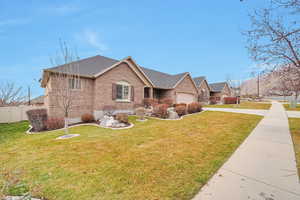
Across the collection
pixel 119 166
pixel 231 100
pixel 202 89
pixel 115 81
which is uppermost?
pixel 202 89

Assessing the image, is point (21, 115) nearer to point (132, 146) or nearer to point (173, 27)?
point (132, 146)

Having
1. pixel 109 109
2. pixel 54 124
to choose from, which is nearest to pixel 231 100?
pixel 109 109

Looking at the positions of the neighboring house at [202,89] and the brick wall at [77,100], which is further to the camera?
the neighboring house at [202,89]

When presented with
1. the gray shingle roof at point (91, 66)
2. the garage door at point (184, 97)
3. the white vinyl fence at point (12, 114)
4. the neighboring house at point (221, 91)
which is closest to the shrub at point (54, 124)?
the gray shingle roof at point (91, 66)

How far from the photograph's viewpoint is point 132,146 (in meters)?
5.00

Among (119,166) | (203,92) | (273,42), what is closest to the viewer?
(119,166)

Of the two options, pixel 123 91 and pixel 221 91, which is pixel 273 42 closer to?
pixel 123 91

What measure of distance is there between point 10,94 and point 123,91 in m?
14.8

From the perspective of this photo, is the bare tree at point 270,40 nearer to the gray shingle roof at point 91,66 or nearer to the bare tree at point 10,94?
the gray shingle roof at point 91,66

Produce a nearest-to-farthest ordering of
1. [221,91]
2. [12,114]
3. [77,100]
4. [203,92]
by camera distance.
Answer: [77,100] → [12,114] → [203,92] → [221,91]

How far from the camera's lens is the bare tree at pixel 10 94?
15141 millimetres

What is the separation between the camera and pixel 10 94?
15578mm

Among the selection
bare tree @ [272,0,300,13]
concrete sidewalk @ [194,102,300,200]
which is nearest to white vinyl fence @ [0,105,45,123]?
concrete sidewalk @ [194,102,300,200]

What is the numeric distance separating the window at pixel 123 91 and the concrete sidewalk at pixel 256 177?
10873mm
